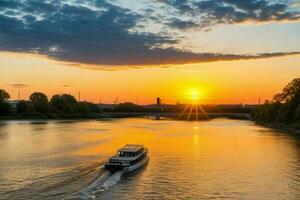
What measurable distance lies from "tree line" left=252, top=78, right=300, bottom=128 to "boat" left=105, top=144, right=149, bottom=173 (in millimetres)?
82329

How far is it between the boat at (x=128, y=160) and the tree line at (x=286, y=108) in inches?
3241

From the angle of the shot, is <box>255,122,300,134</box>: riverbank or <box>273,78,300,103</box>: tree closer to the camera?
<box>255,122,300,134</box>: riverbank

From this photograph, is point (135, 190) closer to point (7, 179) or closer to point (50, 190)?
point (50, 190)

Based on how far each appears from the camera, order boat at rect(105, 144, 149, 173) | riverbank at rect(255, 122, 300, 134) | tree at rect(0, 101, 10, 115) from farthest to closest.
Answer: tree at rect(0, 101, 10, 115), riverbank at rect(255, 122, 300, 134), boat at rect(105, 144, 149, 173)

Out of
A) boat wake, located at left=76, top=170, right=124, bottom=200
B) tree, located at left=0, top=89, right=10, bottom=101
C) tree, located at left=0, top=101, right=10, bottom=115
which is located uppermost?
tree, located at left=0, top=89, right=10, bottom=101

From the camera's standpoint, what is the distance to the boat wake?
126 ft

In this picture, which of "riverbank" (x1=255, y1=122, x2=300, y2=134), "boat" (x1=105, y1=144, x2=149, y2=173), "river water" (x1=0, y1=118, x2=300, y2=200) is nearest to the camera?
"river water" (x1=0, y1=118, x2=300, y2=200)

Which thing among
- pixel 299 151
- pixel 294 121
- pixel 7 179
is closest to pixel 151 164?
pixel 7 179

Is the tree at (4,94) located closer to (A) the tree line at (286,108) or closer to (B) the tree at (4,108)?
(B) the tree at (4,108)

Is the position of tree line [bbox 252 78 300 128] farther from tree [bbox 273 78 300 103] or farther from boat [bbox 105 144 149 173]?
boat [bbox 105 144 149 173]

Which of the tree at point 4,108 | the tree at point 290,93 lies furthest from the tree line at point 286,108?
the tree at point 4,108

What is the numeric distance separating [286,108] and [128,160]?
A: 347 feet

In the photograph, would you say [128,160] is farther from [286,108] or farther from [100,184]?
[286,108]

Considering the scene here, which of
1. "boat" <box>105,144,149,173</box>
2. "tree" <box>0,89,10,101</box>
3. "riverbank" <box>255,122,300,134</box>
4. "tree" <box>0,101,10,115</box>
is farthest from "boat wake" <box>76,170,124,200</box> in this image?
"tree" <box>0,89,10,101</box>
